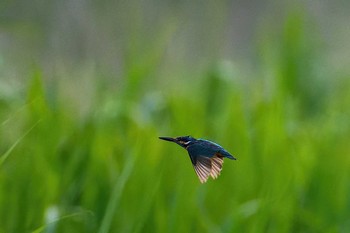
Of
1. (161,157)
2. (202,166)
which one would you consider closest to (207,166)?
(202,166)

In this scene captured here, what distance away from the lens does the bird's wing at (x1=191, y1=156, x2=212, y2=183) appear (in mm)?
1225

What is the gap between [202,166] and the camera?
123 cm

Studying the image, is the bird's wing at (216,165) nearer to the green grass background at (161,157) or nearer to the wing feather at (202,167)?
the wing feather at (202,167)

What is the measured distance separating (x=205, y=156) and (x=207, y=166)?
1 cm

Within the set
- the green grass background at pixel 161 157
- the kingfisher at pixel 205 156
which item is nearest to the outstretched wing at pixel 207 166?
the kingfisher at pixel 205 156

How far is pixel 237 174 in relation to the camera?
2.33 m

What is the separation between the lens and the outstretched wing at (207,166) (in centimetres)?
123

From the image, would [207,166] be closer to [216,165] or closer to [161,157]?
[216,165]

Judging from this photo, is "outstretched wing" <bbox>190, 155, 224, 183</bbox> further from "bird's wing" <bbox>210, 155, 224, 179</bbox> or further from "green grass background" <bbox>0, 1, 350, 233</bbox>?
"green grass background" <bbox>0, 1, 350, 233</bbox>

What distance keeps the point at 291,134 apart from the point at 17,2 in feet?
6.10

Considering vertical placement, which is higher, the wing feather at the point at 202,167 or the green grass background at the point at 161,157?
the green grass background at the point at 161,157

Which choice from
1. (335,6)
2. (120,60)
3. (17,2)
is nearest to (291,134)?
(120,60)

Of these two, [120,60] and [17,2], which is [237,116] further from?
[17,2]

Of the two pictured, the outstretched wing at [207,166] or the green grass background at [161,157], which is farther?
the green grass background at [161,157]
